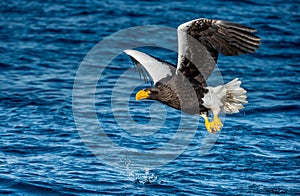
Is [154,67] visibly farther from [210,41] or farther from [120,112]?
[120,112]

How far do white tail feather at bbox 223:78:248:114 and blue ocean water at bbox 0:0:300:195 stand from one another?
111 centimetres

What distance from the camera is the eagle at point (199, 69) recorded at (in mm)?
7418

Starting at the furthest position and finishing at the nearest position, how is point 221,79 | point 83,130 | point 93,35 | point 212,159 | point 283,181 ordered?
point 93,35 < point 221,79 < point 83,130 < point 212,159 < point 283,181

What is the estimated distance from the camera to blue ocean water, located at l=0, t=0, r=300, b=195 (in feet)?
28.7

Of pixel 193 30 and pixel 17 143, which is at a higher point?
pixel 193 30

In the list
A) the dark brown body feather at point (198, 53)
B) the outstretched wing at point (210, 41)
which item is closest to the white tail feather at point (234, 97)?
the dark brown body feather at point (198, 53)

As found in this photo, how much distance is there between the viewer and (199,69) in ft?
25.9

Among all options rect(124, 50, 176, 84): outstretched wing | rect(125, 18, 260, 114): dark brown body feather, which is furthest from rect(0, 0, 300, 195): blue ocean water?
rect(124, 50, 176, 84): outstretched wing

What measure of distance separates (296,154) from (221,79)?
2.99 meters

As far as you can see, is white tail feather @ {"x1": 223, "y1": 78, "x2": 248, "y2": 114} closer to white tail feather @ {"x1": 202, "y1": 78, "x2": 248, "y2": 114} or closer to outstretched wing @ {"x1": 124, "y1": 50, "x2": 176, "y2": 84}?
white tail feather @ {"x1": 202, "y1": 78, "x2": 248, "y2": 114}

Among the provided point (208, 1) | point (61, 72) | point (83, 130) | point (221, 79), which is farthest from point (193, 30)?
point (208, 1)

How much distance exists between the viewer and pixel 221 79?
12.3 metres

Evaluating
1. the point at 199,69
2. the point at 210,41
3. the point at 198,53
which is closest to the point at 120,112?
the point at 199,69

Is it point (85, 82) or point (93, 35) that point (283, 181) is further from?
point (93, 35)
